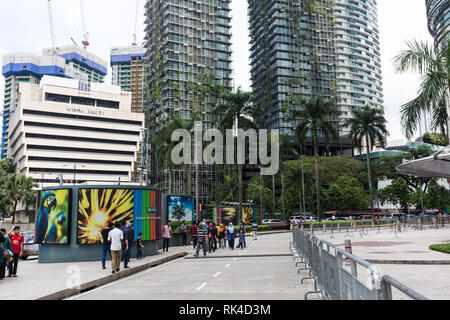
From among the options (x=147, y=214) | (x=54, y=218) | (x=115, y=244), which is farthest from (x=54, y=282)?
(x=147, y=214)

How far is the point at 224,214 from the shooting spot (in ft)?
136

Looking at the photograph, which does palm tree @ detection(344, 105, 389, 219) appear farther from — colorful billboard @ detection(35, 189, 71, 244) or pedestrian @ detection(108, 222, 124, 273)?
pedestrian @ detection(108, 222, 124, 273)

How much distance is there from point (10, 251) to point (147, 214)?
25.6 feet

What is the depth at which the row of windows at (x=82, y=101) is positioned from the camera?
115 metres

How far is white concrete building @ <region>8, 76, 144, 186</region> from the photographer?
4225 inches

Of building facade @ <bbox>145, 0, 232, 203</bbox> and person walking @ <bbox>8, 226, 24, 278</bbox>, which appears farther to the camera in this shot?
building facade @ <bbox>145, 0, 232, 203</bbox>

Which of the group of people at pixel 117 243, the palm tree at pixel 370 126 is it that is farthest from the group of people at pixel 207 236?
the palm tree at pixel 370 126

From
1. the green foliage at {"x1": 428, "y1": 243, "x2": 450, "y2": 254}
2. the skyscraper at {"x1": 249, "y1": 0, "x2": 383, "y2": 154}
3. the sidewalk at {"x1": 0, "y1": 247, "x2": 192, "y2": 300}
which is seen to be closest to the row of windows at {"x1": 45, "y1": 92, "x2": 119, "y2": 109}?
the skyscraper at {"x1": 249, "y1": 0, "x2": 383, "y2": 154}

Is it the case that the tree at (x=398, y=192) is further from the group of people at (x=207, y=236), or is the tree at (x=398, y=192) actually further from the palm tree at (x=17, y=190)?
the palm tree at (x=17, y=190)

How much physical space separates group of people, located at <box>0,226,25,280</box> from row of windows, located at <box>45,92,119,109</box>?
110636 millimetres

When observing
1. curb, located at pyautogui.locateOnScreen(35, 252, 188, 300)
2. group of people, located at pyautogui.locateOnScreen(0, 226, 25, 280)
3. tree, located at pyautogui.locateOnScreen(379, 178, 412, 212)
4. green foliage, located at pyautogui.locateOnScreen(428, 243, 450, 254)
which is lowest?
curb, located at pyautogui.locateOnScreen(35, 252, 188, 300)

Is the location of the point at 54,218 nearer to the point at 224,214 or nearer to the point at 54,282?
the point at 54,282
